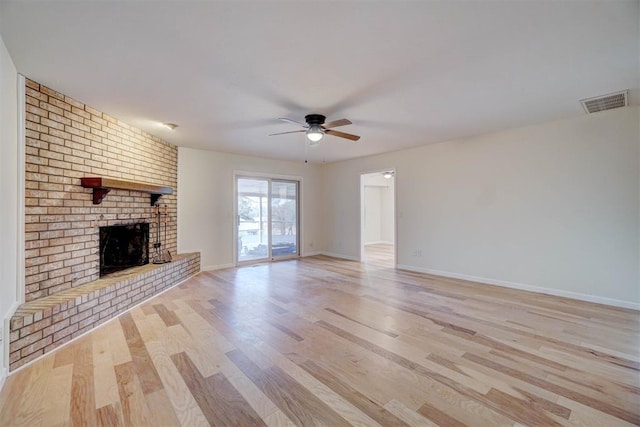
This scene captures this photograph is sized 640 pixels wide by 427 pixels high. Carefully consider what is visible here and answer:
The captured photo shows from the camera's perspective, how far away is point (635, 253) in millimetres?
3365

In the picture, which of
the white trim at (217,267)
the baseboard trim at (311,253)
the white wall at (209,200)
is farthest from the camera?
the baseboard trim at (311,253)

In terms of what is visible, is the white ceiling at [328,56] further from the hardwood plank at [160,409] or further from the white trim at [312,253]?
the white trim at [312,253]

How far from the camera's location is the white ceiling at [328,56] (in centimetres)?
172

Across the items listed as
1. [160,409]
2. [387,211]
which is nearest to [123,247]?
[160,409]

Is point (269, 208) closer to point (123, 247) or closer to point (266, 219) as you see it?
point (266, 219)

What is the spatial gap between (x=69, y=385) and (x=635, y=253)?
19.0ft

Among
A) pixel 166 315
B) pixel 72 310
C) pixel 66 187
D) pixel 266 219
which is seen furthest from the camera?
pixel 266 219

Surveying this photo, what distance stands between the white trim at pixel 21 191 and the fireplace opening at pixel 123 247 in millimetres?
986

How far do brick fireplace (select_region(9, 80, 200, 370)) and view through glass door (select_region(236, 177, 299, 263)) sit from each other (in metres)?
2.41

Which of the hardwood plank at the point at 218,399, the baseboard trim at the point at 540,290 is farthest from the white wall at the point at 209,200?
the baseboard trim at the point at 540,290

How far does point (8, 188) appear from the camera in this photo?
7.23 ft

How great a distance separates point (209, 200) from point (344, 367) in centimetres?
456

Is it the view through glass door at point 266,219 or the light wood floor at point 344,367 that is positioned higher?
the view through glass door at point 266,219

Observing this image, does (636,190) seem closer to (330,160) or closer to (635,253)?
(635,253)
